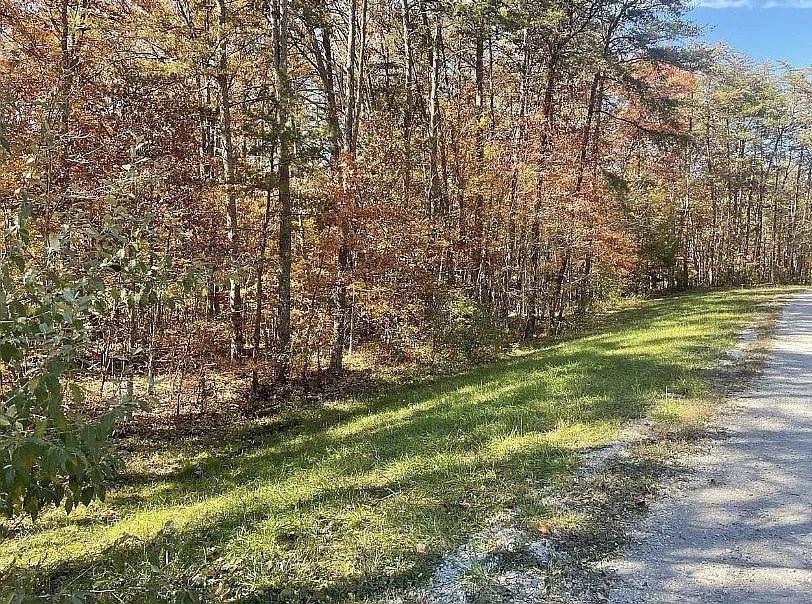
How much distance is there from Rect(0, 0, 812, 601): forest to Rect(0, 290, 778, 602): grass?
50 cm

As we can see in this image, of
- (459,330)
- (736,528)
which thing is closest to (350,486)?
(736,528)

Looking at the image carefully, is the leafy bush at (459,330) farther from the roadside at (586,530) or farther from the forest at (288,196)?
the roadside at (586,530)

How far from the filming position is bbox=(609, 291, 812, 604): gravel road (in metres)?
3.15

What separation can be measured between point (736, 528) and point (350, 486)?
125 inches

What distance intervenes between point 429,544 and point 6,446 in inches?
113

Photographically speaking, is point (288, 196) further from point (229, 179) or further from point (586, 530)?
point (586, 530)

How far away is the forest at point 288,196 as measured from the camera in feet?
7.34

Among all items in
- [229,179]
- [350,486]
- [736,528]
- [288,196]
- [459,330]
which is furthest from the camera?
[459,330]

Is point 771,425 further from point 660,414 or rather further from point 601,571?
point 601,571

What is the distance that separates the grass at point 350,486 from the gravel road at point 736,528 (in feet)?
2.68

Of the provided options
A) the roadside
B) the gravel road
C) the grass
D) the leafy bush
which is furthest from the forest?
the gravel road

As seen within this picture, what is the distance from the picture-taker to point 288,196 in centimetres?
1009

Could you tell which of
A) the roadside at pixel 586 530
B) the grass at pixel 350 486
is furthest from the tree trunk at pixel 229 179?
the roadside at pixel 586 530

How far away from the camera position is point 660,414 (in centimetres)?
609
